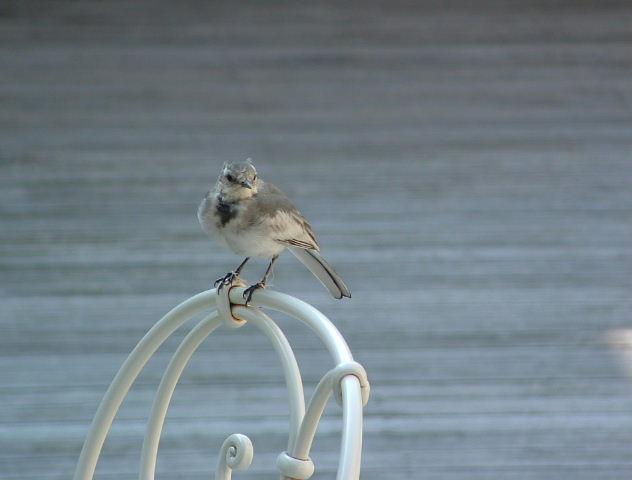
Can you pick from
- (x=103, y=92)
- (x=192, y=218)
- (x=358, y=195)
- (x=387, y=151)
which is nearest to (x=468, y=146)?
(x=387, y=151)

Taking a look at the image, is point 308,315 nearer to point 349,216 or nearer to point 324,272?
point 324,272

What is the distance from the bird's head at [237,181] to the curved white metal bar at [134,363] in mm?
137

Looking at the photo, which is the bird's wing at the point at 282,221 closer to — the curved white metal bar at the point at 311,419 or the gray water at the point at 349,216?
the curved white metal bar at the point at 311,419

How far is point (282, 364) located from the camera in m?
0.74

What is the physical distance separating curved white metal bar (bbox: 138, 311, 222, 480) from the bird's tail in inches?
3.8

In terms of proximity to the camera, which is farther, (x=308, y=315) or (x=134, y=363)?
(x=134, y=363)

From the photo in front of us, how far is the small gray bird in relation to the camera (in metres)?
0.87

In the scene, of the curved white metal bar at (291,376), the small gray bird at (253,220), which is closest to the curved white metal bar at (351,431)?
the curved white metal bar at (291,376)

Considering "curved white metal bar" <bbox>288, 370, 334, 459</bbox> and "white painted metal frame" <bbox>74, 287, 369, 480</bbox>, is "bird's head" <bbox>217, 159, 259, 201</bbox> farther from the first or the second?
"curved white metal bar" <bbox>288, 370, 334, 459</bbox>

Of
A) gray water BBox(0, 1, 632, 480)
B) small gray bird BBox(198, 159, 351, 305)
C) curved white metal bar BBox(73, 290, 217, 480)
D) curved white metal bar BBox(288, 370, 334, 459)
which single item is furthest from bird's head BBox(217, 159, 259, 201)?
gray water BBox(0, 1, 632, 480)

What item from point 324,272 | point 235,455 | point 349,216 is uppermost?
point 349,216

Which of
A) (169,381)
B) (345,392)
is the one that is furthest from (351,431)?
(169,381)

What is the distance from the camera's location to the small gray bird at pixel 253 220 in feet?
2.85

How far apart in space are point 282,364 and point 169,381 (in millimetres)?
111
